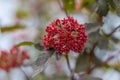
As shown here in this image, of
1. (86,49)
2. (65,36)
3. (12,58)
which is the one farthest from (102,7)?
(12,58)

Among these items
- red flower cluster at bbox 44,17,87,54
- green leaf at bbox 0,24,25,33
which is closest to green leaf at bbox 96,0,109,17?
red flower cluster at bbox 44,17,87,54

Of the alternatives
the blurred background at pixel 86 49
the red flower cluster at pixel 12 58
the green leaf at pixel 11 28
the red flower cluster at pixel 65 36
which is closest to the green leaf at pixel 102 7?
the blurred background at pixel 86 49

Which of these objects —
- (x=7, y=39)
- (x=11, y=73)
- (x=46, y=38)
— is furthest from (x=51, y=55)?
(x=7, y=39)

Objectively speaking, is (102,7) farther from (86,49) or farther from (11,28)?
(11,28)

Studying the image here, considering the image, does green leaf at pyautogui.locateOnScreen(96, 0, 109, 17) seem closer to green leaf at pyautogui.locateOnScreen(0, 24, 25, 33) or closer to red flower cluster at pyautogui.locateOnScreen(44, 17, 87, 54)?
red flower cluster at pyautogui.locateOnScreen(44, 17, 87, 54)

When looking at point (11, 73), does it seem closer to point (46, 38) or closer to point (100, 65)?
point (100, 65)

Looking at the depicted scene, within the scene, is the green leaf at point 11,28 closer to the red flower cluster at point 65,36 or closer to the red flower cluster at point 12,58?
the red flower cluster at point 12,58
